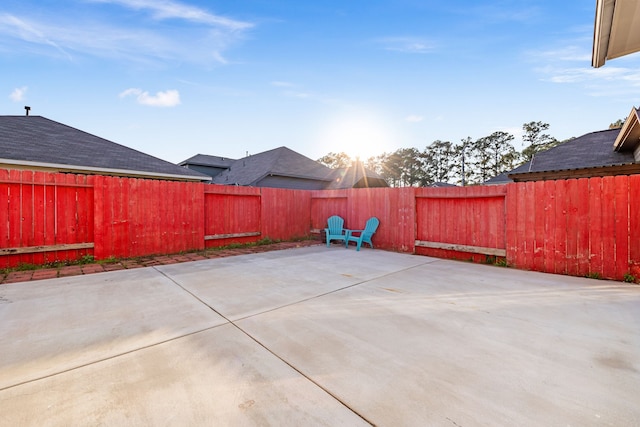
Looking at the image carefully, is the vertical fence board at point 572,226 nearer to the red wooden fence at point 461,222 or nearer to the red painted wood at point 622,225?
the red painted wood at point 622,225

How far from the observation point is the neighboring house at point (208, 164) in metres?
16.6

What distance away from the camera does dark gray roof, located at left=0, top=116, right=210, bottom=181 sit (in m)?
6.63

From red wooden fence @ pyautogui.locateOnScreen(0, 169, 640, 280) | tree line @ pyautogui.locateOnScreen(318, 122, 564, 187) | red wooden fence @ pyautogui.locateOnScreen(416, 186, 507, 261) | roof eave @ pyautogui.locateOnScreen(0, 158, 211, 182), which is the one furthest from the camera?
tree line @ pyautogui.locateOnScreen(318, 122, 564, 187)

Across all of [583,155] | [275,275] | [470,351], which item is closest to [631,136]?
[583,155]

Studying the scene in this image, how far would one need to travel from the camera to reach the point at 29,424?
3.74 ft

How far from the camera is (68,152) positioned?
24.1 feet

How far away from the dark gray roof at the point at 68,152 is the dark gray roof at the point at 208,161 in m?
7.69

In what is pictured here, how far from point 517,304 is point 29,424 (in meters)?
3.73

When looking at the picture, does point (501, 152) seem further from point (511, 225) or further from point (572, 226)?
point (572, 226)

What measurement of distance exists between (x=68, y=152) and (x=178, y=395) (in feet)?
30.1

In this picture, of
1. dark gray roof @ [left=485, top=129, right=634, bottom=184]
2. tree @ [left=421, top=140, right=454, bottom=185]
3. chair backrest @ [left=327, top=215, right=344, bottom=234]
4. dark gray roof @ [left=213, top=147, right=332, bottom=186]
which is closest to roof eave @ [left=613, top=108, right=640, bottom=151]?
Result: dark gray roof @ [left=485, top=129, right=634, bottom=184]

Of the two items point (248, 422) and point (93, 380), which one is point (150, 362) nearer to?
Answer: point (93, 380)

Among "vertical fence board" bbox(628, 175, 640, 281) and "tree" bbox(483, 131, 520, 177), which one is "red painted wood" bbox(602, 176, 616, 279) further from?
"tree" bbox(483, 131, 520, 177)

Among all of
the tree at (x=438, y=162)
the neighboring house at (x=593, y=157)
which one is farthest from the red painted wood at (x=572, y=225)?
the tree at (x=438, y=162)
